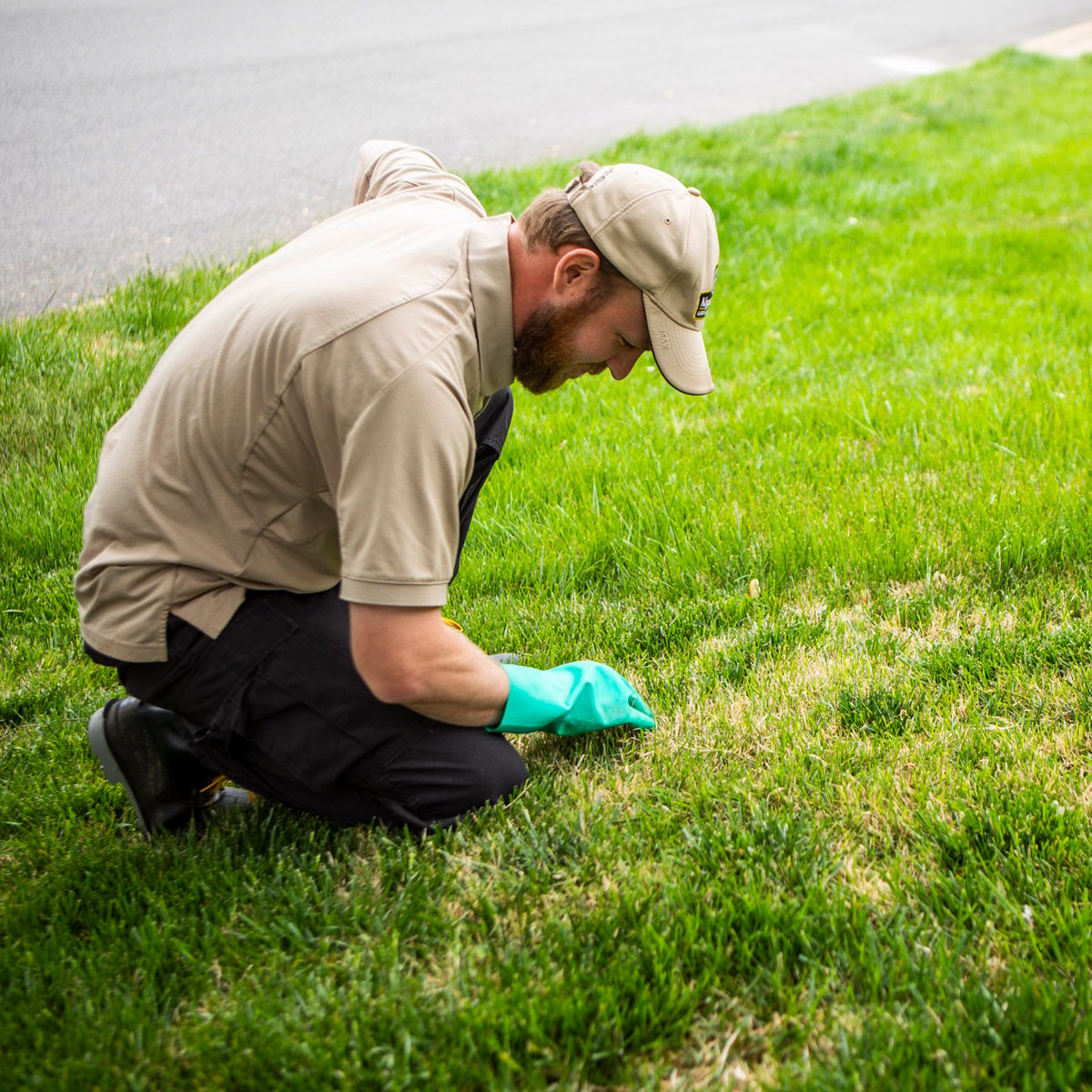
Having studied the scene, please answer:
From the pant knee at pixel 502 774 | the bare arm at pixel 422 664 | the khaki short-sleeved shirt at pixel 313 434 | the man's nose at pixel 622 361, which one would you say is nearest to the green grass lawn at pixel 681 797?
the pant knee at pixel 502 774

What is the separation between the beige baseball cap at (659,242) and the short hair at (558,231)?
17mm

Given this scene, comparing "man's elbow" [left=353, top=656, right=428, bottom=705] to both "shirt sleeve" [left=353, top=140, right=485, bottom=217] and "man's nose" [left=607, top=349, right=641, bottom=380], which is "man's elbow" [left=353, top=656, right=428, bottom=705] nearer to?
"man's nose" [left=607, top=349, right=641, bottom=380]

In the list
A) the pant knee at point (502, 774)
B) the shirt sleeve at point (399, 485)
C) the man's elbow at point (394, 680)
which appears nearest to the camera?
the shirt sleeve at point (399, 485)

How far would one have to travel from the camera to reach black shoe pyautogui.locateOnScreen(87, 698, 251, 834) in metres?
2.60

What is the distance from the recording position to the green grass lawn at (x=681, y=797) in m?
1.95

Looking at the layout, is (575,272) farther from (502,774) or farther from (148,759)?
(148,759)

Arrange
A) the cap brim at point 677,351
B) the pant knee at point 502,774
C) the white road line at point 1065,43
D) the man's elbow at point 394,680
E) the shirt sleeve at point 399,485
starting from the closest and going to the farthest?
the shirt sleeve at point 399,485 → the man's elbow at point 394,680 → the cap brim at point 677,351 → the pant knee at point 502,774 → the white road line at point 1065,43

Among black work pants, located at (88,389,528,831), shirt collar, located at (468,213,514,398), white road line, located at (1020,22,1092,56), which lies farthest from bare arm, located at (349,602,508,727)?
white road line, located at (1020,22,1092,56)

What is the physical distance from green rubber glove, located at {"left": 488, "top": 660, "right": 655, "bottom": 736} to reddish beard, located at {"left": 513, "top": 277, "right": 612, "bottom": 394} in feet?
2.30

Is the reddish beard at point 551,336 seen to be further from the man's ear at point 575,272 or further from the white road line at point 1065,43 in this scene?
A: the white road line at point 1065,43

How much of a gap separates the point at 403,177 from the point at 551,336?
0.85 meters

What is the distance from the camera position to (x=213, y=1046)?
194 cm

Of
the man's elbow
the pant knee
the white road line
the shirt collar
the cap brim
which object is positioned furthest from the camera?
the white road line

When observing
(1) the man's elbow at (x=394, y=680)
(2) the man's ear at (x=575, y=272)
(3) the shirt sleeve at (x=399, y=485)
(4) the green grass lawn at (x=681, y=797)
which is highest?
(2) the man's ear at (x=575, y=272)
